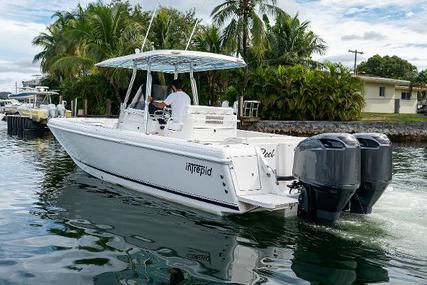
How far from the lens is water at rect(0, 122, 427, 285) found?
4.96m

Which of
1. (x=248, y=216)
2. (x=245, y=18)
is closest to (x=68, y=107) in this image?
(x=245, y=18)

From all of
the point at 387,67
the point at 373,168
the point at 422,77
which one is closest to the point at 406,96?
the point at 422,77

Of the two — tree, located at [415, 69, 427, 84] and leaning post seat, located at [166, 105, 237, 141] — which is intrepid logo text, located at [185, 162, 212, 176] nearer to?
leaning post seat, located at [166, 105, 237, 141]

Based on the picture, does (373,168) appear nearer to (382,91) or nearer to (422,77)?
(382,91)

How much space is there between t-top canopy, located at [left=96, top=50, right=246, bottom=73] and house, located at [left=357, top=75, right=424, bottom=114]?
28634 mm

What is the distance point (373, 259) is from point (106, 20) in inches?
1062

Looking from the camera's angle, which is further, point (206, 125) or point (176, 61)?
point (176, 61)

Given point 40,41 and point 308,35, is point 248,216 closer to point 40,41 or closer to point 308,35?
point 308,35

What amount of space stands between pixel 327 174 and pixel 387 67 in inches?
2494

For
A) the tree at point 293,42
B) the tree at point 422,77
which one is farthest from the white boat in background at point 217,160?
the tree at point 422,77

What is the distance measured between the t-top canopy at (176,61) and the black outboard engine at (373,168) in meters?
3.45

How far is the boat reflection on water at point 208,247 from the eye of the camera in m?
4.96

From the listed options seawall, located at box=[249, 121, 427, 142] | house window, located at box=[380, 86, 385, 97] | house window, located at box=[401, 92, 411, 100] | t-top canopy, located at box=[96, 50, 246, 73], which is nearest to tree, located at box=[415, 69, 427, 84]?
house window, located at box=[401, 92, 411, 100]

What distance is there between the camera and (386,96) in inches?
1515
